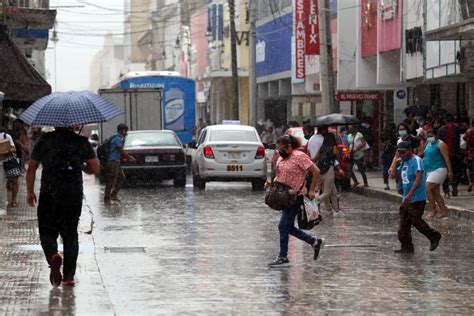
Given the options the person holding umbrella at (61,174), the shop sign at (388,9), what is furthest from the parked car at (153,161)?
the person holding umbrella at (61,174)

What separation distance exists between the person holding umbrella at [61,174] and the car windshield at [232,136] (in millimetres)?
18893

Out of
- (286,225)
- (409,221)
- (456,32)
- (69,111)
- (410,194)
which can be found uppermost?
(456,32)

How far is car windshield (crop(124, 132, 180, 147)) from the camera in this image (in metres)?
31.8

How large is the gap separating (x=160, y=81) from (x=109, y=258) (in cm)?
3046

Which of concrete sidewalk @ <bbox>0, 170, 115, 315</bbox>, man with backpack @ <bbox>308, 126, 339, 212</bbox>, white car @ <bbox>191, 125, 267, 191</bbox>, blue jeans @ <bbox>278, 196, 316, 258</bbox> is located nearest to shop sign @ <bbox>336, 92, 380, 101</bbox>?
white car @ <bbox>191, 125, 267, 191</bbox>

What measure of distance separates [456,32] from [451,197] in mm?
3406

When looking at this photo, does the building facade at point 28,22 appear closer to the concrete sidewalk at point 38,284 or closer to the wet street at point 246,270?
the wet street at point 246,270

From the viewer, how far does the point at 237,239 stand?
17.5m

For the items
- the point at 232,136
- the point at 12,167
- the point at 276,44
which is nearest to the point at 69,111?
the point at 12,167

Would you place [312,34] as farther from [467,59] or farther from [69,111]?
[69,111]

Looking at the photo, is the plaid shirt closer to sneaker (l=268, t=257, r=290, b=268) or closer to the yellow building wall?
sneaker (l=268, t=257, r=290, b=268)

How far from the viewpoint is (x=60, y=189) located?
12.0 meters

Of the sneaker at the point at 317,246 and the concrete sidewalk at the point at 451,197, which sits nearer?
the sneaker at the point at 317,246

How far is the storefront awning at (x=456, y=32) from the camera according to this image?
2373cm
